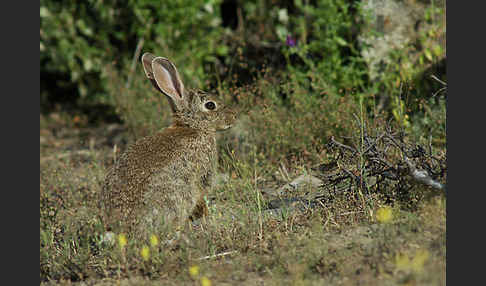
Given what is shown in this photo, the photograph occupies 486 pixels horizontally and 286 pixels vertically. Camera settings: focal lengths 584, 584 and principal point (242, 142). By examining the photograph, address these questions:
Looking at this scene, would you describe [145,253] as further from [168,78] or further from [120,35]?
[120,35]

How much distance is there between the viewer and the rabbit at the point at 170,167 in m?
4.48

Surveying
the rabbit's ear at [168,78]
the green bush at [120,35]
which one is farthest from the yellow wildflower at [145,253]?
the green bush at [120,35]

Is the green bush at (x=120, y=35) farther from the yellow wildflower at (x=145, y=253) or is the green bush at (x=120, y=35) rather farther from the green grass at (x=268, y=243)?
the yellow wildflower at (x=145, y=253)

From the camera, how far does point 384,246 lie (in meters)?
3.66

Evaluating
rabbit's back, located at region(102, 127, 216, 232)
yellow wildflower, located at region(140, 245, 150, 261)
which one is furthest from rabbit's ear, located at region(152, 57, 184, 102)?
yellow wildflower, located at region(140, 245, 150, 261)

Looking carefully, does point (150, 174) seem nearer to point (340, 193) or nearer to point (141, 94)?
point (340, 193)

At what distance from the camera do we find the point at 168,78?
5.54 metres

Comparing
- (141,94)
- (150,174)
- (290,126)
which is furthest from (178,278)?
(141,94)

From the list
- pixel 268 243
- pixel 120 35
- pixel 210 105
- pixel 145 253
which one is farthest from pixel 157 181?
pixel 120 35

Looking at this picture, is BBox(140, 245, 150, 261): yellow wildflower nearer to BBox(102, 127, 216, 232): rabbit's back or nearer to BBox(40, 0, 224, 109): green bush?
BBox(102, 127, 216, 232): rabbit's back

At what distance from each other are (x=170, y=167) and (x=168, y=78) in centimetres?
116

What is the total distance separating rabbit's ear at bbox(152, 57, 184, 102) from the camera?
5453 mm

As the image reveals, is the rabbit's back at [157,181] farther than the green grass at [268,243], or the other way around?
the rabbit's back at [157,181]

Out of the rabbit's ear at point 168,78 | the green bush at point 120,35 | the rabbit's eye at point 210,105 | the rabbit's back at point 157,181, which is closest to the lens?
the rabbit's back at point 157,181
